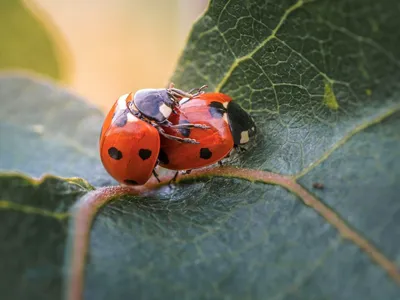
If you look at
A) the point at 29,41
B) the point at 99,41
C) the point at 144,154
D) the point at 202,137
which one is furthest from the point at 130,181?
the point at 99,41

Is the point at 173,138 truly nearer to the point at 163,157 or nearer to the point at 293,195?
the point at 163,157

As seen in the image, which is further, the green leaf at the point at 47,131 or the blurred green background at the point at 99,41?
the blurred green background at the point at 99,41

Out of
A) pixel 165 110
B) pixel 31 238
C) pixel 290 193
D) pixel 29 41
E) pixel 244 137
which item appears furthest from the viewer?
pixel 29 41

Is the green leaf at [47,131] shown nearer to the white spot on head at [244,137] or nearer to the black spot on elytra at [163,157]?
the black spot on elytra at [163,157]

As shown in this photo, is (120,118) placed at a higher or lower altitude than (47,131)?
higher

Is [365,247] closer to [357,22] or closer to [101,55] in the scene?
[357,22]

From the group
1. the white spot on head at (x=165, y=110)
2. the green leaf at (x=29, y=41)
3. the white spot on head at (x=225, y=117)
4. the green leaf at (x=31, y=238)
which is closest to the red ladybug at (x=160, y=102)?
the white spot on head at (x=165, y=110)

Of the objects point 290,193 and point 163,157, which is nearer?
point 290,193

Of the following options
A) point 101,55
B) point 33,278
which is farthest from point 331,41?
point 101,55
